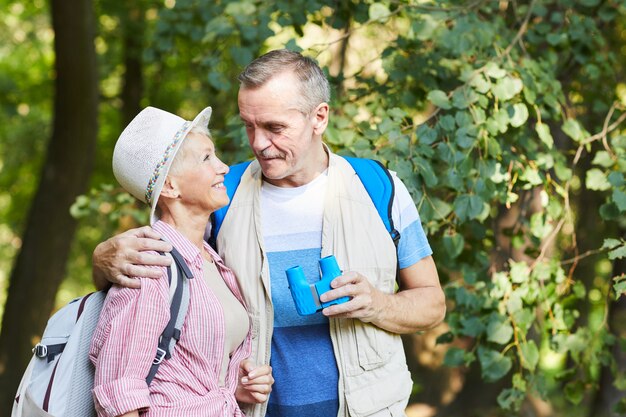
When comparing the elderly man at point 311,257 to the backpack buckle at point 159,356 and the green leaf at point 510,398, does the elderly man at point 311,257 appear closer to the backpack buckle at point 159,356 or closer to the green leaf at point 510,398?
the backpack buckle at point 159,356

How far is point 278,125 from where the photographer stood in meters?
2.69

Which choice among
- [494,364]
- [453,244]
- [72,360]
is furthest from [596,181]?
[72,360]

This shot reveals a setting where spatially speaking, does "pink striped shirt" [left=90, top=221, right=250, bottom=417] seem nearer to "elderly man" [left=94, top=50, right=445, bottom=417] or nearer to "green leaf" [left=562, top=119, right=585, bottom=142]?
"elderly man" [left=94, top=50, right=445, bottom=417]

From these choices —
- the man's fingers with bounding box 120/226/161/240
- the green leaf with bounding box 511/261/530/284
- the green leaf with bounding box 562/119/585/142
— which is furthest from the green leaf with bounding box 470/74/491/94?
the man's fingers with bounding box 120/226/161/240

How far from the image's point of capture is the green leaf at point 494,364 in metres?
3.96

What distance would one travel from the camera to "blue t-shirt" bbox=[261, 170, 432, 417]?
8.95ft

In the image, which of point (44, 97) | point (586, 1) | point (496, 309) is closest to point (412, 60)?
point (586, 1)

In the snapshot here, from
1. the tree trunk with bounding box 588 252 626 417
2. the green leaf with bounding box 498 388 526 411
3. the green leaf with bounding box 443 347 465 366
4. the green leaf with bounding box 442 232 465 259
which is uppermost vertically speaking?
the green leaf with bounding box 442 232 465 259

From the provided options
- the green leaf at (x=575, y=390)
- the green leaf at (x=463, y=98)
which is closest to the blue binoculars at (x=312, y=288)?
the green leaf at (x=463, y=98)

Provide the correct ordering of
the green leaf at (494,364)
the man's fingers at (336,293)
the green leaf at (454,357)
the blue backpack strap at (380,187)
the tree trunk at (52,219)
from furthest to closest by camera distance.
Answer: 1. the tree trunk at (52,219)
2. the green leaf at (454,357)
3. the green leaf at (494,364)
4. the blue backpack strap at (380,187)
5. the man's fingers at (336,293)

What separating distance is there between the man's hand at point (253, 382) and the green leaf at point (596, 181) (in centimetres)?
191

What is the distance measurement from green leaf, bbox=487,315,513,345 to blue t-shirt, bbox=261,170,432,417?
1.30 metres

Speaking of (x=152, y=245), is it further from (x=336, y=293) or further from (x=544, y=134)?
(x=544, y=134)

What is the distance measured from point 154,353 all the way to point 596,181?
2.34 m
